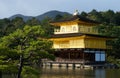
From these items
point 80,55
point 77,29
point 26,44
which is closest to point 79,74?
point 26,44

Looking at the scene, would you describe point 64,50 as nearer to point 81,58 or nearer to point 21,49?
point 81,58

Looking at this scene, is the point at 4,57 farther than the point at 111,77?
No

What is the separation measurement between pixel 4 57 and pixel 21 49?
1.55m

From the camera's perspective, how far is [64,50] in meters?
49.9

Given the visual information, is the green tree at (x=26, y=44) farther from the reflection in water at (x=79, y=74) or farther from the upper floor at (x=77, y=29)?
the upper floor at (x=77, y=29)

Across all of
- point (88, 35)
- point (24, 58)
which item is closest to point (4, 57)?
point (24, 58)

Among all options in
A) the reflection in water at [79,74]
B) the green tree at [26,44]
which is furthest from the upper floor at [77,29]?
the green tree at [26,44]

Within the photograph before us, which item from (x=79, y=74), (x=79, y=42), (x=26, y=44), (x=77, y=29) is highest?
(x=77, y=29)

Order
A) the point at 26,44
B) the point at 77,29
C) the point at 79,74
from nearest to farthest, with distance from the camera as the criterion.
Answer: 1. the point at 26,44
2. the point at 79,74
3. the point at 77,29

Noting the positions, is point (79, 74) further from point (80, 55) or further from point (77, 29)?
point (77, 29)

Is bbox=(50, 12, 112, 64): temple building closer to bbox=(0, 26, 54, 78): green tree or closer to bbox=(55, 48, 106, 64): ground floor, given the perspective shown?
bbox=(55, 48, 106, 64): ground floor

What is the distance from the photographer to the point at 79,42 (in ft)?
158

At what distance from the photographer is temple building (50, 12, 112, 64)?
47.8 m

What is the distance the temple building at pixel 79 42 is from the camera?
47.8 metres
